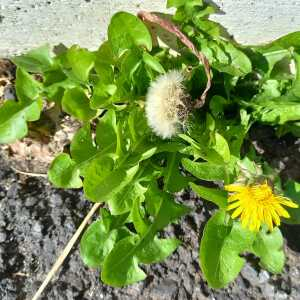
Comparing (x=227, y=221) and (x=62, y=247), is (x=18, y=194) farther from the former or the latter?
(x=227, y=221)

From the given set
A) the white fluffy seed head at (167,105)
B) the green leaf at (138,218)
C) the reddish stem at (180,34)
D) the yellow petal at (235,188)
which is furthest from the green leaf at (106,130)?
the yellow petal at (235,188)

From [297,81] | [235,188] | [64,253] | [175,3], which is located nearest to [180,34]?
[175,3]

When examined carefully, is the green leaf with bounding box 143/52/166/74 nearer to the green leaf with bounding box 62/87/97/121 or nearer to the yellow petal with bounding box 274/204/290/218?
the green leaf with bounding box 62/87/97/121

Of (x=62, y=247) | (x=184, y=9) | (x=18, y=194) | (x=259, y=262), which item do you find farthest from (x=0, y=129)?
(x=259, y=262)

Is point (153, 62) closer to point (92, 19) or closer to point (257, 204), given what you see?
point (92, 19)

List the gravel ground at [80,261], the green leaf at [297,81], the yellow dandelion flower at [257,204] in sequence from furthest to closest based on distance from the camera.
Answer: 1. the gravel ground at [80,261]
2. the green leaf at [297,81]
3. the yellow dandelion flower at [257,204]

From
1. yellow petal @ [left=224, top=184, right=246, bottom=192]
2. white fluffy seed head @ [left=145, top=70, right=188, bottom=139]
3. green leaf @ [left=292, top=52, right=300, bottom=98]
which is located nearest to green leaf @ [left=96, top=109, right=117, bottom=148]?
white fluffy seed head @ [left=145, top=70, right=188, bottom=139]

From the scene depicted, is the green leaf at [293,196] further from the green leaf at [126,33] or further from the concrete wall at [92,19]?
the green leaf at [126,33]
